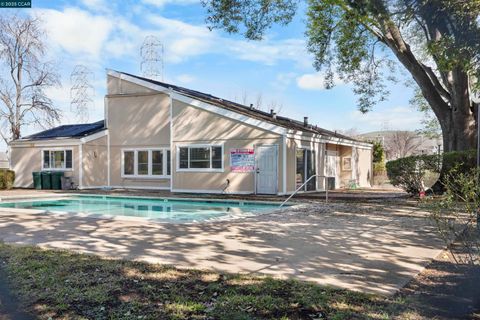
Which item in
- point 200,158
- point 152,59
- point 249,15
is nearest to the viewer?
point 249,15

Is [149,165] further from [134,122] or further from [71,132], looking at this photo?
[71,132]

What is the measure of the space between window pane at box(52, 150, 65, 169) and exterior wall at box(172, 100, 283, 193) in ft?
23.3

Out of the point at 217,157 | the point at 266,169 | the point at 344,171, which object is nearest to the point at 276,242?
the point at 266,169

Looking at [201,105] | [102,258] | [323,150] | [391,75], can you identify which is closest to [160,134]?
[201,105]

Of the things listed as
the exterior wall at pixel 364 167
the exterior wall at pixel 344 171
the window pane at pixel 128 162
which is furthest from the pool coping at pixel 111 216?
the exterior wall at pixel 364 167

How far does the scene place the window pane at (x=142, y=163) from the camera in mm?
21516

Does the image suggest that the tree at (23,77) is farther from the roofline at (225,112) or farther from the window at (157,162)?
the window at (157,162)

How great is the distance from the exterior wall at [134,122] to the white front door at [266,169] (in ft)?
18.5

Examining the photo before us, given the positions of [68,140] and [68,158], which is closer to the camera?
[68,140]

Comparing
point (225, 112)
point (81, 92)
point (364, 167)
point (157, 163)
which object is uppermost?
point (81, 92)

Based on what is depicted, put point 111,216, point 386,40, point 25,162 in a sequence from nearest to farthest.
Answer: point 111,216, point 386,40, point 25,162

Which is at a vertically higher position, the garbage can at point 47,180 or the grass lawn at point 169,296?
the garbage can at point 47,180

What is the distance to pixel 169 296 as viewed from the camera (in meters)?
4.13

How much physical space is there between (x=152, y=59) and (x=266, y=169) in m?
14.1
